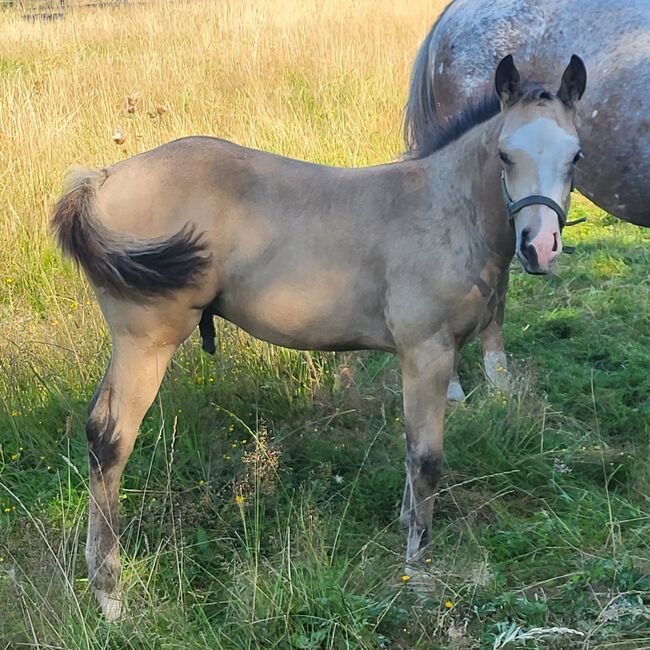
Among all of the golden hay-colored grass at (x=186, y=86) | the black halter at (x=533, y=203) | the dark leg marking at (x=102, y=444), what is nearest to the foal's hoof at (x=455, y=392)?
the black halter at (x=533, y=203)

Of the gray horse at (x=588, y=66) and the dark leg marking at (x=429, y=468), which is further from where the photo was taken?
the gray horse at (x=588, y=66)

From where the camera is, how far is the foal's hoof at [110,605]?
2.34 metres

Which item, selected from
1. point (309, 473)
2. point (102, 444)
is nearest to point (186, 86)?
point (309, 473)

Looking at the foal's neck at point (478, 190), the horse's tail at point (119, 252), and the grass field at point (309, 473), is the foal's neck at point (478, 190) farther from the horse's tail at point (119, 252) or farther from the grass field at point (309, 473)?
the grass field at point (309, 473)

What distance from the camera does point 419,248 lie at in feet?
8.20

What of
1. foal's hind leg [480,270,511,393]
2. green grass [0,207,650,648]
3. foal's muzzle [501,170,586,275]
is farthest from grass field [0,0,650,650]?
foal's muzzle [501,170,586,275]

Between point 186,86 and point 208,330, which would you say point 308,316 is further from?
point 186,86

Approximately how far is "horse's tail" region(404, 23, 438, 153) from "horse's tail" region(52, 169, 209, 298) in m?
2.55

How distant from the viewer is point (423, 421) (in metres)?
2.58

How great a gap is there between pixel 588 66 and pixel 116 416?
113 inches

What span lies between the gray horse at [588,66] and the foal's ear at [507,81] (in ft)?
4.36

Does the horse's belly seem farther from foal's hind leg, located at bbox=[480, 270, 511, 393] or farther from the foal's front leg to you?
foal's hind leg, located at bbox=[480, 270, 511, 393]

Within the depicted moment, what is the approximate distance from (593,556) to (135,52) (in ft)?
24.8

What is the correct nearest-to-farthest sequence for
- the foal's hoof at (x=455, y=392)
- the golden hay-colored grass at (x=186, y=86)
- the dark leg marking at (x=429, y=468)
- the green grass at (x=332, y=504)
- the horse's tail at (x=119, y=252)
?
the green grass at (x=332, y=504)
the horse's tail at (x=119, y=252)
the dark leg marking at (x=429, y=468)
the foal's hoof at (x=455, y=392)
the golden hay-colored grass at (x=186, y=86)
